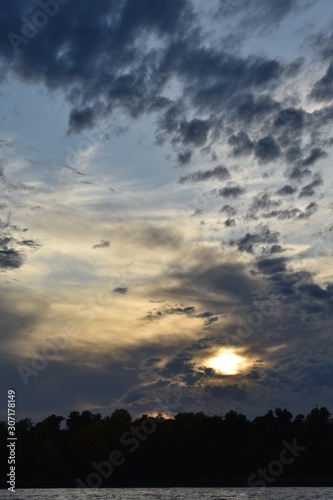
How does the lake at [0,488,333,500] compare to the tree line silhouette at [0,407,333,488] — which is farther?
the tree line silhouette at [0,407,333,488]

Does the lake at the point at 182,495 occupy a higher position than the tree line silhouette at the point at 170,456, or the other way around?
the tree line silhouette at the point at 170,456

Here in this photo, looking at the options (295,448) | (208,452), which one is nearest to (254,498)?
(208,452)

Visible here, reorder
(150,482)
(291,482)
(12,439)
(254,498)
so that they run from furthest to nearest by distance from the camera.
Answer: (291,482) → (150,482) → (12,439) → (254,498)

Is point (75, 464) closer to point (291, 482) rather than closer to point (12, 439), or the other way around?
point (12, 439)

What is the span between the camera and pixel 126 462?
605 ft

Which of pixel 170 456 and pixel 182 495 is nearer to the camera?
pixel 182 495

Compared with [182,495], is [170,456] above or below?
above

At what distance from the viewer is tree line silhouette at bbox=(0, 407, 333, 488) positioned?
181625 millimetres

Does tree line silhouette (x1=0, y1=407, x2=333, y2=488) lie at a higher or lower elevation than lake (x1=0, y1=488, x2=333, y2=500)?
higher

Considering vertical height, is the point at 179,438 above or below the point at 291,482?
above

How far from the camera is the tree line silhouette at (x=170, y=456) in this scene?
7151 inches

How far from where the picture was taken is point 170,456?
183250 millimetres

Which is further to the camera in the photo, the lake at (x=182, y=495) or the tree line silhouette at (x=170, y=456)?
the tree line silhouette at (x=170, y=456)

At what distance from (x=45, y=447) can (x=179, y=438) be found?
34.7 metres
